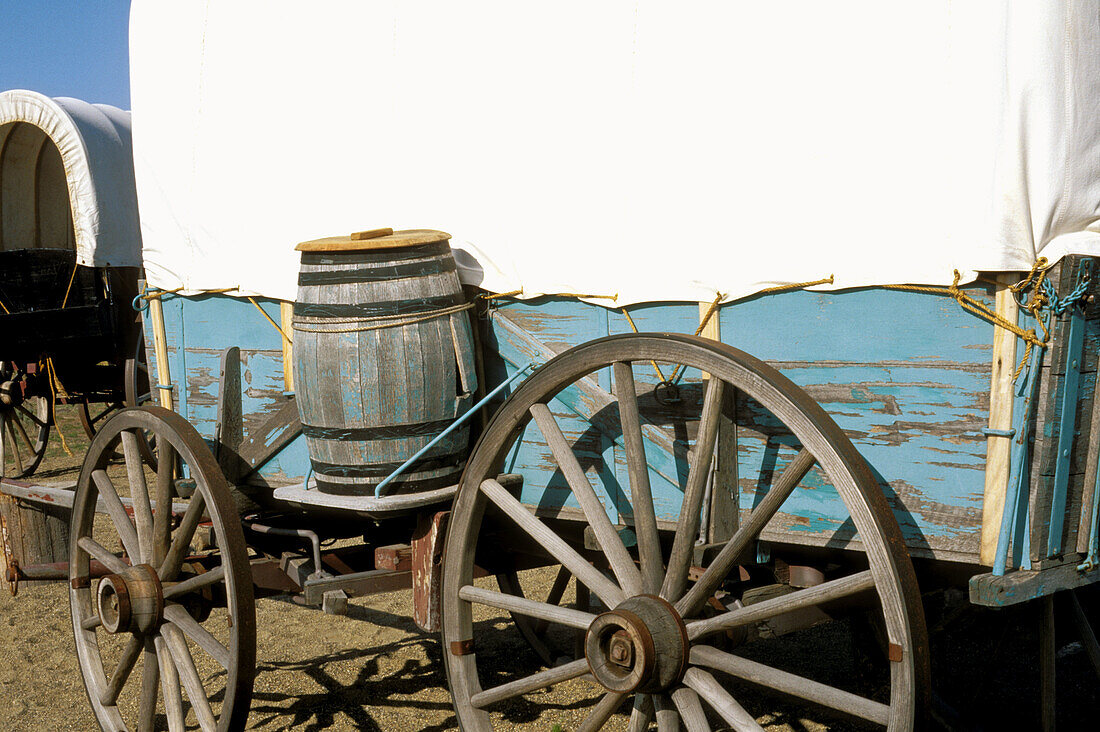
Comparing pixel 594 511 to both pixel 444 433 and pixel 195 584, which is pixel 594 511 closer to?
pixel 444 433

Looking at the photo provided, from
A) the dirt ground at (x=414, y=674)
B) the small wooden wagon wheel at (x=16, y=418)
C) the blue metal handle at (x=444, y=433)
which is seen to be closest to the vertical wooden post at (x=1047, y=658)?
the dirt ground at (x=414, y=674)

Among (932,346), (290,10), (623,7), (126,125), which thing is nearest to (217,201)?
(290,10)

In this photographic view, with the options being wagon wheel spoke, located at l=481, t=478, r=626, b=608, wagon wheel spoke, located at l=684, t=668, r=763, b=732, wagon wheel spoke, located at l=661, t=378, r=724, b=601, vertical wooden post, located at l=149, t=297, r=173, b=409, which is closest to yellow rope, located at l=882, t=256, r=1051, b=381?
wagon wheel spoke, located at l=661, t=378, r=724, b=601

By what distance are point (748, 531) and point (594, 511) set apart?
45cm

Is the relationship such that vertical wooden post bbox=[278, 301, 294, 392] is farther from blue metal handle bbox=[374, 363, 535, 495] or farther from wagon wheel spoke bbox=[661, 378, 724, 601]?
wagon wheel spoke bbox=[661, 378, 724, 601]

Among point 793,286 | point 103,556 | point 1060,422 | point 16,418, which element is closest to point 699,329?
point 793,286

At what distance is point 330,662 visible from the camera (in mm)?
4676

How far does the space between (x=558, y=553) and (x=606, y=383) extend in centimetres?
48

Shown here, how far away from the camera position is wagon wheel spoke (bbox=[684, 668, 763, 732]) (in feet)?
7.35

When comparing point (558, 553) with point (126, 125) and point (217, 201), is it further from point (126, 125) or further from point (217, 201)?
point (126, 125)

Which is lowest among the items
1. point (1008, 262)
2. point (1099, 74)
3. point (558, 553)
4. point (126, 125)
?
point (558, 553)

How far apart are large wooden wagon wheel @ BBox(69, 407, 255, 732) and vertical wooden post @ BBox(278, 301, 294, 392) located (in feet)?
1.50

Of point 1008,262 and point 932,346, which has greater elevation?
point 1008,262

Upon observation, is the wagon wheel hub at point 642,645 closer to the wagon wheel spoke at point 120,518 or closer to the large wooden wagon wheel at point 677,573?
the large wooden wagon wheel at point 677,573
